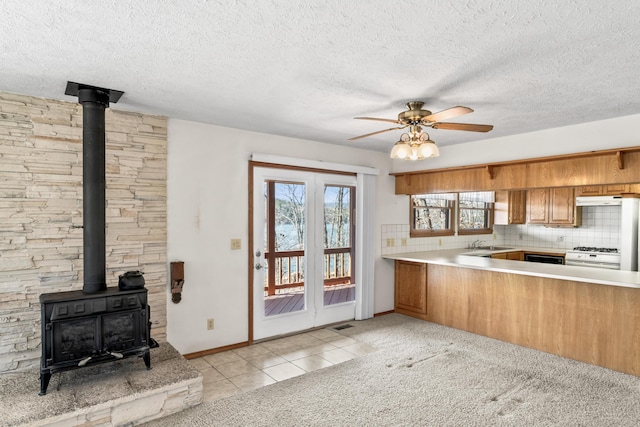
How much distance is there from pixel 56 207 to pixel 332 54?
8.23 feet

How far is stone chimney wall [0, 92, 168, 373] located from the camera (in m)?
2.88

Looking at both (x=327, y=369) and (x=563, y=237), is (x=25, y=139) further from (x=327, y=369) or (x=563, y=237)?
(x=563, y=237)

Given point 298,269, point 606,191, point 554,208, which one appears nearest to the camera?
point 298,269

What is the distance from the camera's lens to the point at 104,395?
2.46 m

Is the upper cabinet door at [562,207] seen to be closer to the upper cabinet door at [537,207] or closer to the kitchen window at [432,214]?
the upper cabinet door at [537,207]

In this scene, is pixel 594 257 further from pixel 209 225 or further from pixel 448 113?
pixel 209 225

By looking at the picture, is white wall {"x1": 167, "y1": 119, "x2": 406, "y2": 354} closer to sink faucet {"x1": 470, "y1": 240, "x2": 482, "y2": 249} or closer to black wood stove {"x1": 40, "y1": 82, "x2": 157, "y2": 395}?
black wood stove {"x1": 40, "y1": 82, "x2": 157, "y2": 395}

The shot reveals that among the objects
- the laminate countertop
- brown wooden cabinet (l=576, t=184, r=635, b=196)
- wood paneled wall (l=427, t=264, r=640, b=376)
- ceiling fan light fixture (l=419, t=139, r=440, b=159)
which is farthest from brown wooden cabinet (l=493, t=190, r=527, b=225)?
ceiling fan light fixture (l=419, t=139, r=440, b=159)

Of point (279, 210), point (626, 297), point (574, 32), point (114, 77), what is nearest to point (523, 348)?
point (626, 297)

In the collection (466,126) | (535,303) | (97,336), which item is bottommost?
(535,303)

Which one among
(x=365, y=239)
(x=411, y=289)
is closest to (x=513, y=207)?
(x=411, y=289)

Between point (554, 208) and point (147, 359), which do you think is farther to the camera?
point (554, 208)

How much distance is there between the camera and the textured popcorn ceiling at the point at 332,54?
169 centimetres

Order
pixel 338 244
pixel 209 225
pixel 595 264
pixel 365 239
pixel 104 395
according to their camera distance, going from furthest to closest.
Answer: pixel 595 264
pixel 365 239
pixel 338 244
pixel 209 225
pixel 104 395
